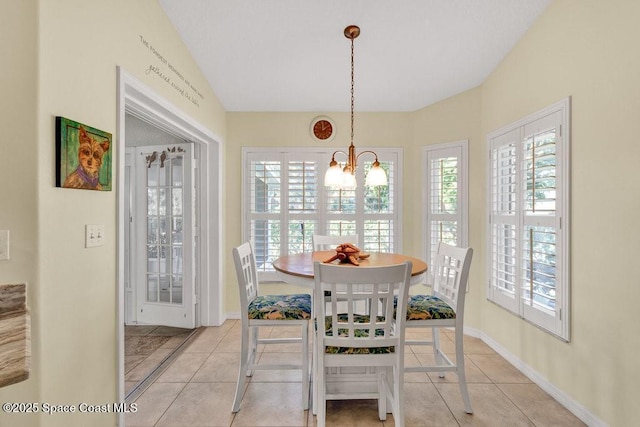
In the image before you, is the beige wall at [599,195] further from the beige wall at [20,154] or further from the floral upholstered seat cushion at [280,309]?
the beige wall at [20,154]

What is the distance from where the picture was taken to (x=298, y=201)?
12.0ft

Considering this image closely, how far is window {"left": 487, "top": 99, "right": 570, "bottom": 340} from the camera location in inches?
84.0

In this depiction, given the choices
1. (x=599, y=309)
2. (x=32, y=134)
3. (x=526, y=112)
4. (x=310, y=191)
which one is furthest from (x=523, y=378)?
(x=32, y=134)

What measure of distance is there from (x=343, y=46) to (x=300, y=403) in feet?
9.00

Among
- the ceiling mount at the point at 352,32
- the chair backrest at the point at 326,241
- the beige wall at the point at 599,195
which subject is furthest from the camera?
the chair backrest at the point at 326,241

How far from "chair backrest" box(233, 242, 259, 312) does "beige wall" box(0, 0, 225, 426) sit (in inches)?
27.0

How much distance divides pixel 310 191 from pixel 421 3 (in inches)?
81.1

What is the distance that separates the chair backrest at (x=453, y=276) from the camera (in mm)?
2059

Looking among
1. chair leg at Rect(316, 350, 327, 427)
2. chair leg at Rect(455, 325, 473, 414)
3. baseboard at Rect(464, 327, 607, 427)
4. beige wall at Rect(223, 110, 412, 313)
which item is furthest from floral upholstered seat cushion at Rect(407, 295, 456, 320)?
beige wall at Rect(223, 110, 412, 313)

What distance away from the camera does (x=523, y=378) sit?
2416 millimetres

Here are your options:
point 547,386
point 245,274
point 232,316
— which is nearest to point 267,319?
point 245,274

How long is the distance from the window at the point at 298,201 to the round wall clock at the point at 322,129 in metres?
0.16

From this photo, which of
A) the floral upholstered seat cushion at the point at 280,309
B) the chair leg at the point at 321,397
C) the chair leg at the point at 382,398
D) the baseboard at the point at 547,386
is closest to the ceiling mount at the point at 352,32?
the floral upholstered seat cushion at the point at 280,309

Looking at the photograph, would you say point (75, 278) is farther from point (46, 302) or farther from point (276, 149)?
point (276, 149)
